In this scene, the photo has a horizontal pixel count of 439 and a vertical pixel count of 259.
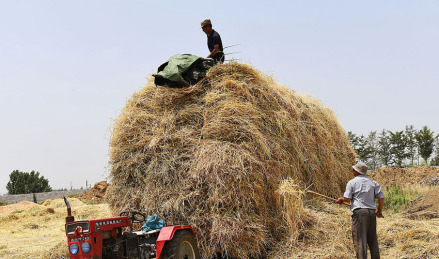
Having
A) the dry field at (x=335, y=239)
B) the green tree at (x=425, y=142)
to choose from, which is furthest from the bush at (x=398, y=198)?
the green tree at (x=425, y=142)

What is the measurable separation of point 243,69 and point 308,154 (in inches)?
80.5

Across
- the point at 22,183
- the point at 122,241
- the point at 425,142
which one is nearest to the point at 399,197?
the point at 122,241

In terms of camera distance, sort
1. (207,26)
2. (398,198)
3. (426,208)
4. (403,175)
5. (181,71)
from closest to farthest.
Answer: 1. (181,71)
2. (207,26)
3. (426,208)
4. (398,198)
5. (403,175)

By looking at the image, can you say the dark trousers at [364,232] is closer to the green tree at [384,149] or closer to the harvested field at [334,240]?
the harvested field at [334,240]

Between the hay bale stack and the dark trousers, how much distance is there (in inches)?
33.4

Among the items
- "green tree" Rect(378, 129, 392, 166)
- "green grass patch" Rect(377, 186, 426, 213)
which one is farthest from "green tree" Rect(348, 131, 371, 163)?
"green grass patch" Rect(377, 186, 426, 213)

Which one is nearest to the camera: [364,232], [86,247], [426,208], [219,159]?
[86,247]

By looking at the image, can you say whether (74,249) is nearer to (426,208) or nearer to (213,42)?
(213,42)

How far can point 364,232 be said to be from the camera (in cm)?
579

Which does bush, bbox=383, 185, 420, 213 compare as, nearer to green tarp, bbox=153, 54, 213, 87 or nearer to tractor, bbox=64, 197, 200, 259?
green tarp, bbox=153, 54, 213, 87

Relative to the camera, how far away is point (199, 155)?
616 centimetres

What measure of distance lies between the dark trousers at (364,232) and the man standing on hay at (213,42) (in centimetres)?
378

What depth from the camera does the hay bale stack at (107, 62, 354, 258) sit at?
5.86 m

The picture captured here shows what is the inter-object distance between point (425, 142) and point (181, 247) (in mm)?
30374
